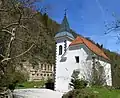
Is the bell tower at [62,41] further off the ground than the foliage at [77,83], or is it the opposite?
the bell tower at [62,41]

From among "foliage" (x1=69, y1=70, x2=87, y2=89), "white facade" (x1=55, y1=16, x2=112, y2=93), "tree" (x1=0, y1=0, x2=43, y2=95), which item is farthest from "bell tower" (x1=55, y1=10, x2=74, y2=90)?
"tree" (x1=0, y1=0, x2=43, y2=95)

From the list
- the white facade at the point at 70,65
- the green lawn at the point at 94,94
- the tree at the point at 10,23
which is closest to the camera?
the tree at the point at 10,23

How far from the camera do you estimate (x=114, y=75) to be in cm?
4250

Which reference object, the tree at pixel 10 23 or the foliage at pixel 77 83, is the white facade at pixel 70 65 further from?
the tree at pixel 10 23

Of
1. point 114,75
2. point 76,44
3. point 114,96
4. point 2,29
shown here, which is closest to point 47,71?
point 114,75

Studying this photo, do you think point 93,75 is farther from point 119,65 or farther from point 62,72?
point 119,65

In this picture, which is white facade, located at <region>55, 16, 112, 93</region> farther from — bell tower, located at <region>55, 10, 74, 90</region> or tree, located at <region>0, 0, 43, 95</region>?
tree, located at <region>0, 0, 43, 95</region>

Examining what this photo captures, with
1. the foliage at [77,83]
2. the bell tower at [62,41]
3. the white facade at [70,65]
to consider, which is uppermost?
the bell tower at [62,41]

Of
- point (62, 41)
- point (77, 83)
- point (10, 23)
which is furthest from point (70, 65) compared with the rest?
point (10, 23)

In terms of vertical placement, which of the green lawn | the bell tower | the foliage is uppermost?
the bell tower

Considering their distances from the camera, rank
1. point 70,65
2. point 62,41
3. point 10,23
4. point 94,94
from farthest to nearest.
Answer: point 62,41 → point 70,65 → point 94,94 → point 10,23

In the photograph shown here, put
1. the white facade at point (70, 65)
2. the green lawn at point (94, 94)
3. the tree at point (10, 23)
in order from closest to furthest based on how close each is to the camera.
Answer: the tree at point (10, 23) < the green lawn at point (94, 94) < the white facade at point (70, 65)

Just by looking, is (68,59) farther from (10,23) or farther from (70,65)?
(10,23)

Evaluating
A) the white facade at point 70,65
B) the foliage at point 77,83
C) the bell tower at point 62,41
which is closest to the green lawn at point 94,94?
the foliage at point 77,83
